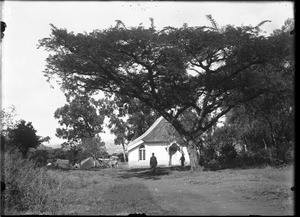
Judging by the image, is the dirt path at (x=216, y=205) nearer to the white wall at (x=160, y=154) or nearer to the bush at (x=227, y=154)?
the bush at (x=227, y=154)

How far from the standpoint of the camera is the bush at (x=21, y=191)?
9625 mm

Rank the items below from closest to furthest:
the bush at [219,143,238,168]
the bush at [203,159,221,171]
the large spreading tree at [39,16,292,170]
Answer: the large spreading tree at [39,16,292,170] < the bush at [203,159,221,171] < the bush at [219,143,238,168]

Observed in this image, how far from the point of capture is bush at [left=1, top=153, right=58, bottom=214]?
31.6 ft

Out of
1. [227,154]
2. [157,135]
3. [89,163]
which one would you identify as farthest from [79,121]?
[227,154]

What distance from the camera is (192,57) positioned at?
25.2 metres

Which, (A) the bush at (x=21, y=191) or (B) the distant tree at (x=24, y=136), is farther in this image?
(B) the distant tree at (x=24, y=136)

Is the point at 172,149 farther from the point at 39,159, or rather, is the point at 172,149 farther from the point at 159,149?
the point at 39,159

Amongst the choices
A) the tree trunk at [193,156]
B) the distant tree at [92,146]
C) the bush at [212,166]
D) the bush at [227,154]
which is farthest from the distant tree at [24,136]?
the distant tree at [92,146]

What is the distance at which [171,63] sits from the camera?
2425cm

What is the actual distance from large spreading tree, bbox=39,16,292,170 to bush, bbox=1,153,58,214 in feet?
45.7

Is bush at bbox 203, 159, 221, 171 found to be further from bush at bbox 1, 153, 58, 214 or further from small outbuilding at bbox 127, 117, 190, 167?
bush at bbox 1, 153, 58, 214

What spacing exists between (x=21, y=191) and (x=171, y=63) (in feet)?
54.4

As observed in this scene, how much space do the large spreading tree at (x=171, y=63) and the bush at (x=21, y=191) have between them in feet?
45.7

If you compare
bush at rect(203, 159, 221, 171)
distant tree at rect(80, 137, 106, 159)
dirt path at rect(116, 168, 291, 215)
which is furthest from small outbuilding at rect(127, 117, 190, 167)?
dirt path at rect(116, 168, 291, 215)
